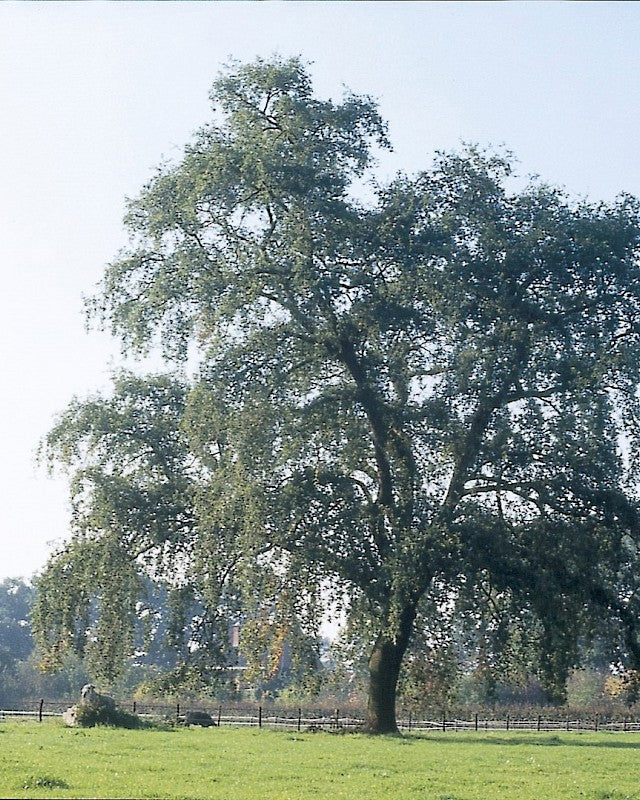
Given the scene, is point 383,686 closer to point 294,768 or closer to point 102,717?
point 102,717

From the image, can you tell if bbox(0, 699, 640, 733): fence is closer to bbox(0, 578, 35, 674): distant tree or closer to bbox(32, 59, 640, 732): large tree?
bbox(32, 59, 640, 732): large tree

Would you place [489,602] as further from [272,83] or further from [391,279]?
[272,83]

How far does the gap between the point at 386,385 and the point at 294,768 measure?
12.6m

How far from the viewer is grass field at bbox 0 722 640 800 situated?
17750 mm

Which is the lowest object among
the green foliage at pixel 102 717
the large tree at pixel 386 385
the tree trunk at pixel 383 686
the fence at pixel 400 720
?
the fence at pixel 400 720

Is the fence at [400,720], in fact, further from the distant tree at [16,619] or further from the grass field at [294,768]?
the distant tree at [16,619]

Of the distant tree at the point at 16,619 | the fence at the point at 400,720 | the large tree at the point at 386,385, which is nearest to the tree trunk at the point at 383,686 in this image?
the large tree at the point at 386,385

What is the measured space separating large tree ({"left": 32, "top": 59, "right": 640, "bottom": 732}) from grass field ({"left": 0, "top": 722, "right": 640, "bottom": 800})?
3170 millimetres

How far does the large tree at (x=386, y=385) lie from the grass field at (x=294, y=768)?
10.4 feet

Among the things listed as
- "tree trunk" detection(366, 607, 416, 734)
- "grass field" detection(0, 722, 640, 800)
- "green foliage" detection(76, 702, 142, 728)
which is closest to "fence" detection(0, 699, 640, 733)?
"green foliage" detection(76, 702, 142, 728)

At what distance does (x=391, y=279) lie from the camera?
3219 centimetres

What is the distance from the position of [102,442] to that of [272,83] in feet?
40.3

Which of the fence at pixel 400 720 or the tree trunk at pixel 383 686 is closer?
the tree trunk at pixel 383 686

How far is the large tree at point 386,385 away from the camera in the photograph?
29594mm
